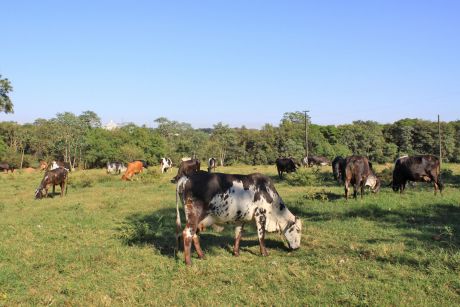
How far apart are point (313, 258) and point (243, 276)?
173cm

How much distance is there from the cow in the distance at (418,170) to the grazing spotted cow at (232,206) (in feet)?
32.6

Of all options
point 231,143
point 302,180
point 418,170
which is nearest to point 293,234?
point 418,170

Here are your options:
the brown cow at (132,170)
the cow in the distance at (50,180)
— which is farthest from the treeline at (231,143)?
the cow in the distance at (50,180)

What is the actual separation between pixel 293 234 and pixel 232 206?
5.19 ft

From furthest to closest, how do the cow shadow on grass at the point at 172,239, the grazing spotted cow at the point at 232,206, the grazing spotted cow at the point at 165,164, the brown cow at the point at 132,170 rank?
the grazing spotted cow at the point at 165,164
the brown cow at the point at 132,170
the cow shadow on grass at the point at 172,239
the grazing spotted cow at the point at 232,206

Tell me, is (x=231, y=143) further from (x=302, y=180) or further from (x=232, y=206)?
(x=232, y=206)

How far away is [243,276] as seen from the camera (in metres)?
7.21

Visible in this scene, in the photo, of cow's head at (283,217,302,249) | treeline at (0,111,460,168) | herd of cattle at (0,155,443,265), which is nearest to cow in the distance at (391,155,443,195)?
herd of cattle at (0,155,443,265)

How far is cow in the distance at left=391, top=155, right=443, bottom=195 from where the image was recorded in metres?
16.6

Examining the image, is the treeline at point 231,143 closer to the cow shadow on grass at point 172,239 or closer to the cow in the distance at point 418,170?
the cow in the distance at point 418,170

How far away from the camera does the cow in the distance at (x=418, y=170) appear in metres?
16.6

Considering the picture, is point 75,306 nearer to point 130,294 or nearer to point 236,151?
point 130,294

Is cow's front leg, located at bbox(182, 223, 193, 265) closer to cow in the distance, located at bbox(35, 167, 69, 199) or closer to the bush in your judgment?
cow in the distance, located at bbox(35, 167, 69, 199)

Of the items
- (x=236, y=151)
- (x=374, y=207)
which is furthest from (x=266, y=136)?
(x=374, y=207)
